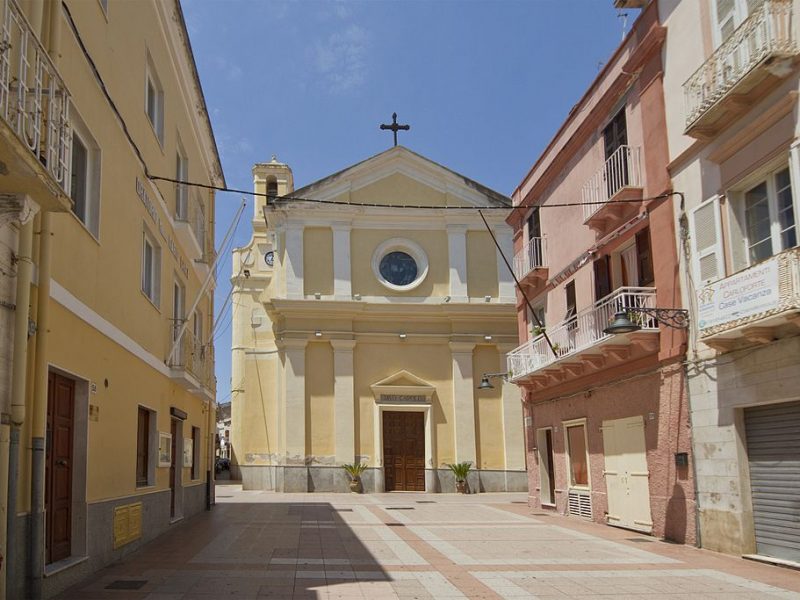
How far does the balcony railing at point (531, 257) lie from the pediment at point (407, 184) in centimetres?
1143

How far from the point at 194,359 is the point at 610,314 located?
9.06 metres

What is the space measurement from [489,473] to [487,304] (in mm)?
6329

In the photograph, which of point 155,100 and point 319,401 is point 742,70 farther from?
point 319,401

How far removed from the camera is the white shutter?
12031 mm

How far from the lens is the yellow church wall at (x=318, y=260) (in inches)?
1231

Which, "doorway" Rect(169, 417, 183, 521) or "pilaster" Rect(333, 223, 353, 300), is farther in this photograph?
"pilaster" Rect(333, 223, 353, 300)

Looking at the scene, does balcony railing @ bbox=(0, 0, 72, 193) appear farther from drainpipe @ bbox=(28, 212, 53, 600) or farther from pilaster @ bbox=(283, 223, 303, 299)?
pilaster @ bbox=(283, 223, 303, 299)

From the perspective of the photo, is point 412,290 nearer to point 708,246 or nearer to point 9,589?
point 708,246

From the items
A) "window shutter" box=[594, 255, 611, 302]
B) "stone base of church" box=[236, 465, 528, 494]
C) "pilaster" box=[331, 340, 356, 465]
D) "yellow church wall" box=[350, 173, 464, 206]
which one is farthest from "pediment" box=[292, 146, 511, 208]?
"window shutter" box=[594, 255, 611, 302]

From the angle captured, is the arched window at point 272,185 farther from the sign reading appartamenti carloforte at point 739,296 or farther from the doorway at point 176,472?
the sign reading appartamenti carloforte at point 739,296

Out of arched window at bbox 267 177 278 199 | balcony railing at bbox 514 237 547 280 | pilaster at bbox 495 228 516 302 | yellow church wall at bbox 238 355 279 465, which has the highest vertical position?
arched window at bbox 267 177 278 199

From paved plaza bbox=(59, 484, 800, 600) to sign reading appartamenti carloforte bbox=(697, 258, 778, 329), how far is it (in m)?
3.35

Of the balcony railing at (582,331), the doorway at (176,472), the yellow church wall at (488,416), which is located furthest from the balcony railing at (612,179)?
the yellow church wall at (488,416)

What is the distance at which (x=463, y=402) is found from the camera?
30609 mm
